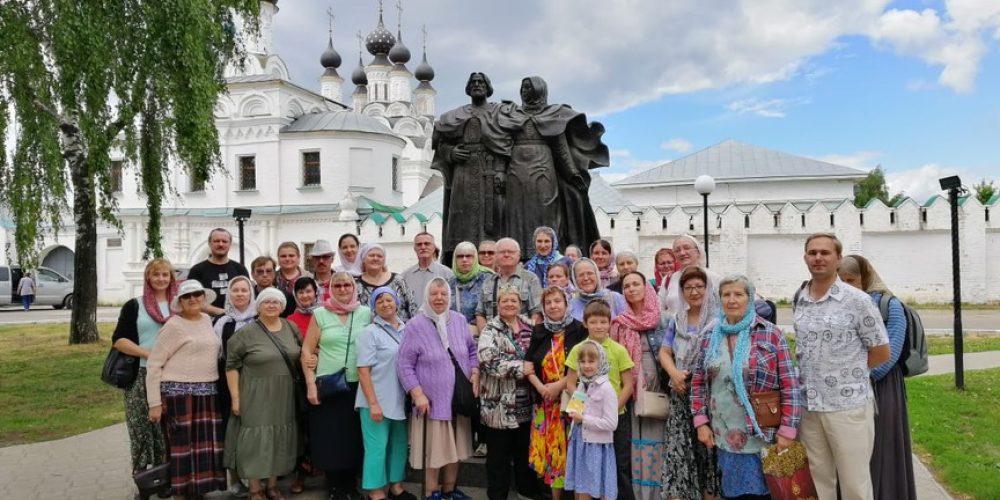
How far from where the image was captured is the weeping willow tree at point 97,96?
34.1 feet

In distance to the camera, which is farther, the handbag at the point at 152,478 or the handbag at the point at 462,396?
the handbag at the point at 152,478

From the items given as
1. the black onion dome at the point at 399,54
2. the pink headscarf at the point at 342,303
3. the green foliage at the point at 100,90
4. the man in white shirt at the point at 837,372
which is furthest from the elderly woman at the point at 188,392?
the black onion dome at the point at 399,54

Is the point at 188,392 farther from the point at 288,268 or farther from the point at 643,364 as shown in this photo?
the point at 643,364

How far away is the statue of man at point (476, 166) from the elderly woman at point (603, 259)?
812 millimetres

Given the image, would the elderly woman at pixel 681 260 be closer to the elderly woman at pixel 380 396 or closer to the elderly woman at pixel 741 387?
the elderly woman at pixel 741 387

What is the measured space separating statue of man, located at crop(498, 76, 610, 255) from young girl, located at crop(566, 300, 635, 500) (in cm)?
189

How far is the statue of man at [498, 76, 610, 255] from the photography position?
6324 mm

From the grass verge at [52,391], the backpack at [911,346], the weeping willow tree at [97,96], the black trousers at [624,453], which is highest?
the weeping willow tree at [97,96]

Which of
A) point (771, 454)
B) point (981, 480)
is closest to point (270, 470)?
point (771, 454)

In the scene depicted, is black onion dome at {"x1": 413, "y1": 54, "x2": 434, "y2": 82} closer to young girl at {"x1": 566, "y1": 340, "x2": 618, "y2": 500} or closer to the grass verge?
the grass verge

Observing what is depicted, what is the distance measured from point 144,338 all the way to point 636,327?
130 inches

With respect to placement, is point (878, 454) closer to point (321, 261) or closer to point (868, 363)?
point (868, 363)

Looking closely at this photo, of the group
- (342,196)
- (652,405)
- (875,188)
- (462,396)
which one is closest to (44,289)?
(342,196)

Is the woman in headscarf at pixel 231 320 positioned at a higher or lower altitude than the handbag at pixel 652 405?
higher
